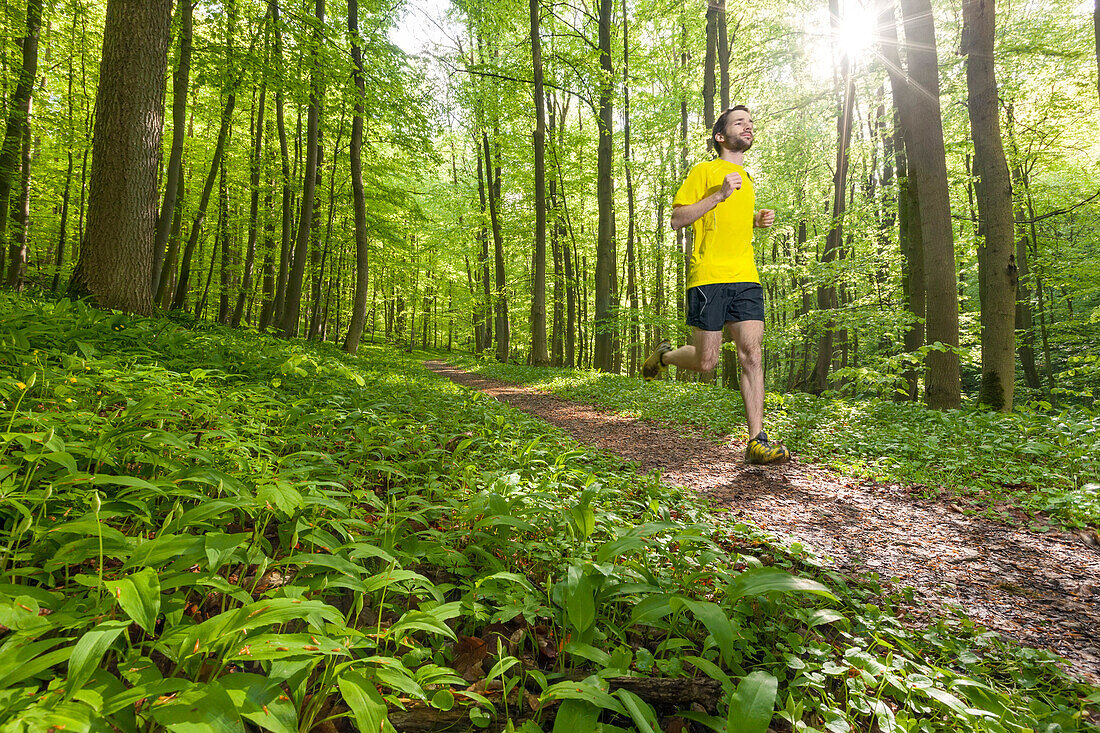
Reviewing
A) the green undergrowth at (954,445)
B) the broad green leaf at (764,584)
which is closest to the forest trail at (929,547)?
the green undergrowth at (954,445)

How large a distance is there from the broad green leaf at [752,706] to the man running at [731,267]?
305 centimetres

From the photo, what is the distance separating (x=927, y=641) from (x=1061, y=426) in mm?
3958

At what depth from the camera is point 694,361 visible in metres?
4.43

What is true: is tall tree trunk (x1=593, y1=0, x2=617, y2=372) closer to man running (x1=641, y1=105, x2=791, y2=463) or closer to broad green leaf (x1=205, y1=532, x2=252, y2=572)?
man running (x1=641, y1=105, x2=791, y2=463)

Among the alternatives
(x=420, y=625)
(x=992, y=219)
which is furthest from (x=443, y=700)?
(x=992, y=219)

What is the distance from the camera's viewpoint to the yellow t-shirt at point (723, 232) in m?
4.11

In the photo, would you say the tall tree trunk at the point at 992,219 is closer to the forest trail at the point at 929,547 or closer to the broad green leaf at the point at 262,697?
the forest trail at the point at 929,547

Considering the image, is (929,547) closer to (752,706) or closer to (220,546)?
(752,706)

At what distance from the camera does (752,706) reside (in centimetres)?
120

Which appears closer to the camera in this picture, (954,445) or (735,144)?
(735,144)

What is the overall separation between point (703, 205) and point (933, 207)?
4.90 meters

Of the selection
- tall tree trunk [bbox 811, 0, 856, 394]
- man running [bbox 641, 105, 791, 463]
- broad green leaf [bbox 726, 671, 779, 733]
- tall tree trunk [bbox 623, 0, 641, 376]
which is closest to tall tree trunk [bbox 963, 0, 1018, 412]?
tall tree trunk [bbox 811, 0, 856, 394]

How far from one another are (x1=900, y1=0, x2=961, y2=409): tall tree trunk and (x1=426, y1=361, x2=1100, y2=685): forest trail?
3.85m

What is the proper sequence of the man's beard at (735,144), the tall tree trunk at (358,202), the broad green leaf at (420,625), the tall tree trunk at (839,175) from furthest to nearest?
the tall tree trunk at (839,175), the tall tree trunk at (358,202), the man's beard at (735,144), the broad green leaf at (420,625)
